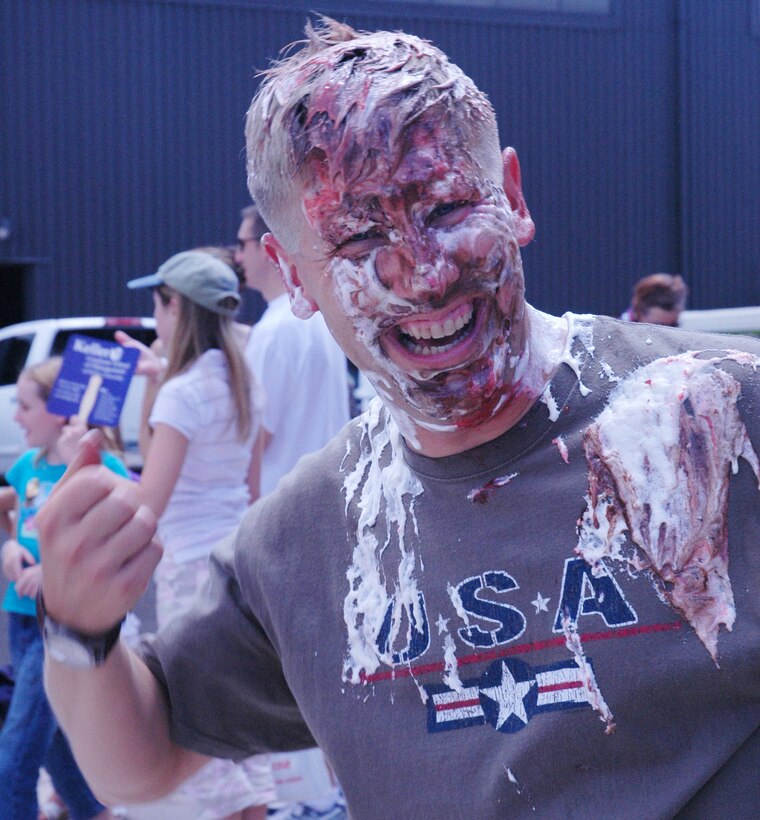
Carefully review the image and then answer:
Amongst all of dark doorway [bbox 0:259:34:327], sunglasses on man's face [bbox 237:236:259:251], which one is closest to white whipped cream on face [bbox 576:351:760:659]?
sunglasses on man's face [bbox 237:236:259:251]

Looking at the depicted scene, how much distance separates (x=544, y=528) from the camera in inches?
57.6

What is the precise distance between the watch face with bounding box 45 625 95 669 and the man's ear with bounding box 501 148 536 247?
852mm

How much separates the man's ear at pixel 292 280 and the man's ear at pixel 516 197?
33 centimetres

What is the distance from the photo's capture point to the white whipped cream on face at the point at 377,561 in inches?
61.7

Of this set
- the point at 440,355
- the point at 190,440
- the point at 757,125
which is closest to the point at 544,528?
the point at 440,355

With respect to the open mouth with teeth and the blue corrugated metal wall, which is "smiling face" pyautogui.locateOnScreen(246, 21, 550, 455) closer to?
the open mouth with teeth

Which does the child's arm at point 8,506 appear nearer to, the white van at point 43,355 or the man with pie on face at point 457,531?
the man with pie on face at point 457,531

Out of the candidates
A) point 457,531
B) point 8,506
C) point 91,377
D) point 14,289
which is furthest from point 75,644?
point 14,289

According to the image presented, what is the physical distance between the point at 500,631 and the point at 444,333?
1.34 ft

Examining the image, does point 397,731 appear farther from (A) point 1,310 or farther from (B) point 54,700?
(A) point 1,310

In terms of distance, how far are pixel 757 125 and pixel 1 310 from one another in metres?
10.3

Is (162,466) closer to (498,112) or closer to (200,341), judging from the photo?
(200,341)

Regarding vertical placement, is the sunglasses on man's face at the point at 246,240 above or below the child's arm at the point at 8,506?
above

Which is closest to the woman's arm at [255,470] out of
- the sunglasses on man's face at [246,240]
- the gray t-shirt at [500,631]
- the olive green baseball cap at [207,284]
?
the olive green baseball cap at [207,284]
